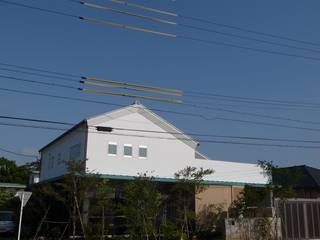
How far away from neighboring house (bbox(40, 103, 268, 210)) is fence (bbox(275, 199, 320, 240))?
777 centimetres

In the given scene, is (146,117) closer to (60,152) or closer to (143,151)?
(143,151)

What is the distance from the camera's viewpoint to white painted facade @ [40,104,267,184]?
31531 millimetres

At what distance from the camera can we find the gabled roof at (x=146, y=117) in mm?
32531

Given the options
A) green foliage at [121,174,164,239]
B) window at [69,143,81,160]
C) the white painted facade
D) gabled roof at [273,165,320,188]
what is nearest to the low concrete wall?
green foliage at [121,174,164,239]

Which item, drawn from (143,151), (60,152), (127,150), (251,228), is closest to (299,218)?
(251,228)

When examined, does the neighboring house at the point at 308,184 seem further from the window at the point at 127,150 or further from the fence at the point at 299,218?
the fence at the point at 299,218

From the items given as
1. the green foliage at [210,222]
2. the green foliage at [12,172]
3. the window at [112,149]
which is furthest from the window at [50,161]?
the green foliage at [12,172]

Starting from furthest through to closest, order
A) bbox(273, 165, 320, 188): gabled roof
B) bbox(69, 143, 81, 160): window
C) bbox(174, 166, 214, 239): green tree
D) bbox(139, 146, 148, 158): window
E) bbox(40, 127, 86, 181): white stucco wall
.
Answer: bbox(273, 165, 320, 188): gabled roof, bbox(139, 146, 148, 158): window, bbox(69, 143, 81, 160): window, bbox(40, 127, 86, 181): white stucco wall, bbox(174, 166, 214, 239): green tree

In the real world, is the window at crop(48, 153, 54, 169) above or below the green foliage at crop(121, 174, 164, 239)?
above

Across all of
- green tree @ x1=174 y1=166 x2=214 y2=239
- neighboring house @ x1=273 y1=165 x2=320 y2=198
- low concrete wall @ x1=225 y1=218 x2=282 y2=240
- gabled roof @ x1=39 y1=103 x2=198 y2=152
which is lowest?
low concrete wall @ x1=225 y1=218 x2=282 y2=240

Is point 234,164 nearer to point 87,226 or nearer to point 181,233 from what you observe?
point 181,233

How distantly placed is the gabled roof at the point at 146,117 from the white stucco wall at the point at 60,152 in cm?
139

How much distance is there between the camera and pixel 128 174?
105ft

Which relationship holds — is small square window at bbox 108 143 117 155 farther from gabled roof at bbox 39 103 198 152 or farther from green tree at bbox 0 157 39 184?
green tree at bbox 0 157 39 184
